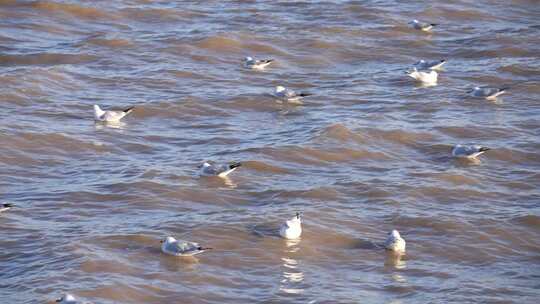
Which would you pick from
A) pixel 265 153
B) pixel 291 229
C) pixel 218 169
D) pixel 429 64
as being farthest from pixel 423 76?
pixel 291 229

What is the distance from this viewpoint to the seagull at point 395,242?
1230 cm

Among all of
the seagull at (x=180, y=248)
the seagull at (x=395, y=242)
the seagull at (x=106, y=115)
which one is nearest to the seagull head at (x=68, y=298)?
the seagull at (x=180, y=248)

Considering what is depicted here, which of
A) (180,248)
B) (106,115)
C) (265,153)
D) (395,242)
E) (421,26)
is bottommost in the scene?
(421,26)

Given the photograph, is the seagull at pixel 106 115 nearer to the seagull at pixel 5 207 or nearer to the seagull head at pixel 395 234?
the seagull at pixel 5 207

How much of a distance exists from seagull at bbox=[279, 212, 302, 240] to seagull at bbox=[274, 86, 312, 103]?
5247 mm

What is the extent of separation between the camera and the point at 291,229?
1259 centimetres

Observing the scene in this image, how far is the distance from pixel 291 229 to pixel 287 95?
5373 millimetres

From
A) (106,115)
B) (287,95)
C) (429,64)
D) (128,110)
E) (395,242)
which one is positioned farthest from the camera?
(429,64)

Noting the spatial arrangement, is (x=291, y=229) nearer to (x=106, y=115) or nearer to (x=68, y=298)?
(x=68, y=298)

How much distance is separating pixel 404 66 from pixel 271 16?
365 centimetres

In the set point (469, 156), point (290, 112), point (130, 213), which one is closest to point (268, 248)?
point (130, 213)

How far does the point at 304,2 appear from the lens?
79.7 feet

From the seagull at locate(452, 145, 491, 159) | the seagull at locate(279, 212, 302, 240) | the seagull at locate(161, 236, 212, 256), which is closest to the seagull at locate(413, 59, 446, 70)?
the seagull at locate(452, 145, 491, 159)

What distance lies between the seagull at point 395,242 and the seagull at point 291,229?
0.94 meters
